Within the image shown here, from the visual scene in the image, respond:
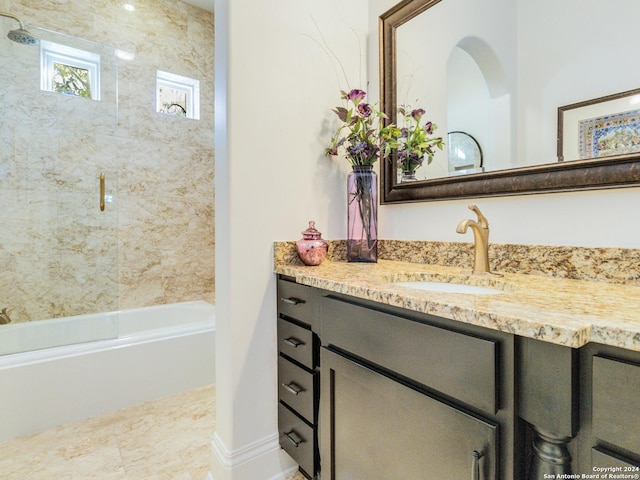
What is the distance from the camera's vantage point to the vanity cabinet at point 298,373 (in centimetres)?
114

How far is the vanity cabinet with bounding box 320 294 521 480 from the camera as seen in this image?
602mm

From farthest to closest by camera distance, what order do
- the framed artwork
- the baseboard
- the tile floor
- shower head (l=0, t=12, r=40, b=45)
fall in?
shower head (l=0, t=12, r=40, b=45) < the tile floor < the baseboard < the framed artwork

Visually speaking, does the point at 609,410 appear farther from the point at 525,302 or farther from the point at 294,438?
the point at 294,438

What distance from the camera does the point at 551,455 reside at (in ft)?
1.83

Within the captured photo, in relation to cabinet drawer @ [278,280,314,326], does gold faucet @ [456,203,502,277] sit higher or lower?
higher

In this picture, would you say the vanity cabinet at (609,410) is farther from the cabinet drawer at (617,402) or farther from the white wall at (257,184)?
the white wall at (257,184)

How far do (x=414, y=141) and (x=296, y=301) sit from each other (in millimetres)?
902

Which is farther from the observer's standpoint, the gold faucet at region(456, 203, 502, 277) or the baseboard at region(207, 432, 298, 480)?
the baseboard at region(207, 432, 298, 480)

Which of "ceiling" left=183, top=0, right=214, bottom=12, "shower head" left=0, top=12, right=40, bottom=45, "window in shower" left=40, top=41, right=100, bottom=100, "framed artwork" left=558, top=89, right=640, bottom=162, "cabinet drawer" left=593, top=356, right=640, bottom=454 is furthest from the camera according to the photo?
"ceiling" left=183, top=0, right=214, bottom=12

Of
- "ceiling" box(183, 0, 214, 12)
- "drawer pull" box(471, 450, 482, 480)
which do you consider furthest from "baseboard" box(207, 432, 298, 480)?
"ceiling" box(183, 0, 214, 12)

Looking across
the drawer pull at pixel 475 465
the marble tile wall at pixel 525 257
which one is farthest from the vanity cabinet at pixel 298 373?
the drawer pull at pixel 475 465

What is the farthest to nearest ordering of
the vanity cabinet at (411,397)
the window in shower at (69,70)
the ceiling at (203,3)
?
1. the ceiling at (203,3)
2. the window in shower at (69,70)
3. the vanity cabinet at (411,397)

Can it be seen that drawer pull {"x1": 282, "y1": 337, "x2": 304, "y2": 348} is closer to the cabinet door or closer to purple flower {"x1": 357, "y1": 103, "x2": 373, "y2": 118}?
the cabinet door

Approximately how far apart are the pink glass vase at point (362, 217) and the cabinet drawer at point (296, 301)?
0.36 meters
